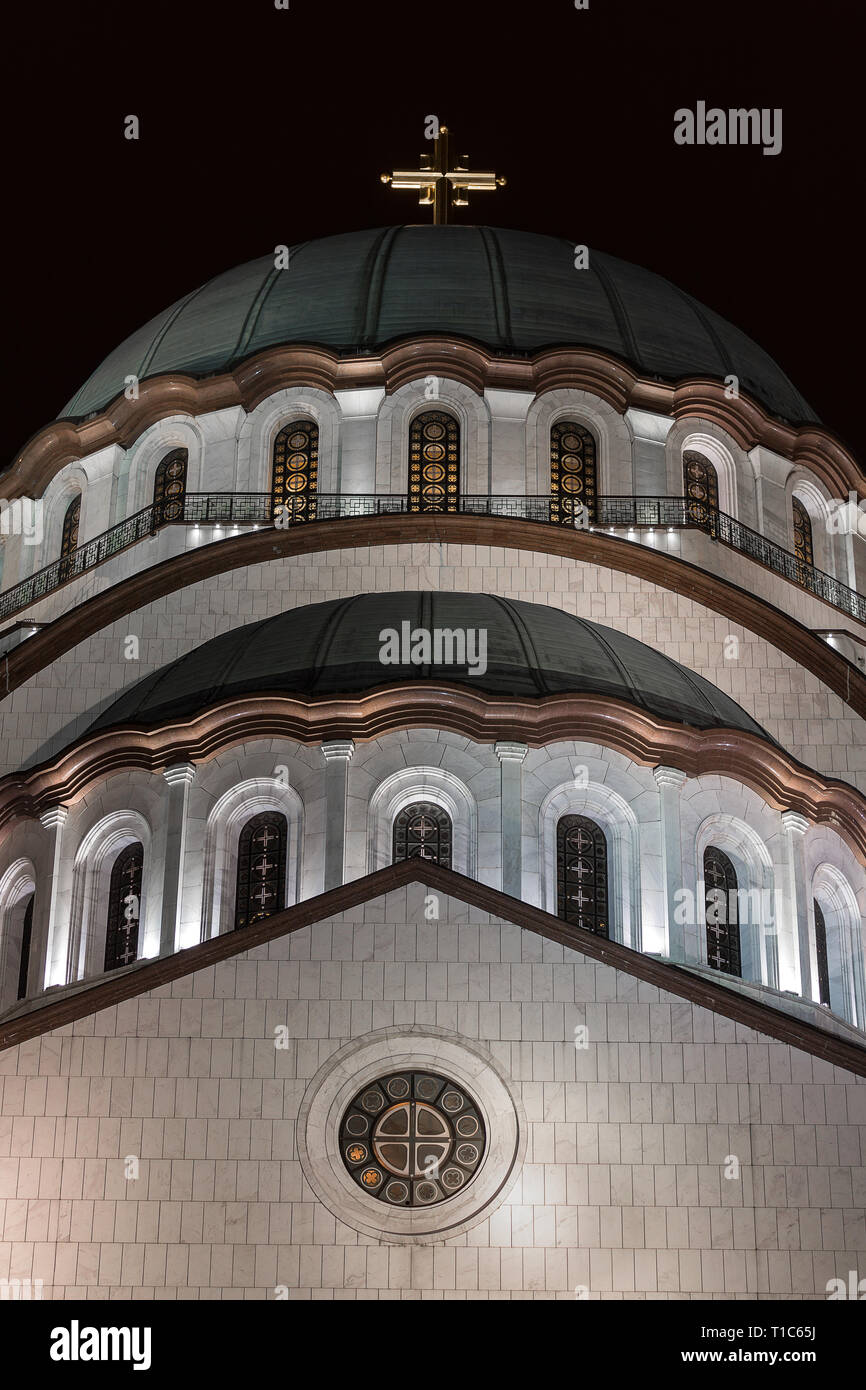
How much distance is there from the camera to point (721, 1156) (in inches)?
827

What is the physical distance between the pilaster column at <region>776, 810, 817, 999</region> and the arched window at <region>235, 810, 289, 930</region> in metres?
5.82

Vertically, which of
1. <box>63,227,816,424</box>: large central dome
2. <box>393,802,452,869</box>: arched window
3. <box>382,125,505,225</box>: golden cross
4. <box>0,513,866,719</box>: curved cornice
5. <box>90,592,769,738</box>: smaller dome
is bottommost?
<box>393,802,452,869</box>: arched window

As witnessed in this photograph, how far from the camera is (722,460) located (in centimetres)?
3391

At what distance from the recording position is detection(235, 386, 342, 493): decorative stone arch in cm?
3275

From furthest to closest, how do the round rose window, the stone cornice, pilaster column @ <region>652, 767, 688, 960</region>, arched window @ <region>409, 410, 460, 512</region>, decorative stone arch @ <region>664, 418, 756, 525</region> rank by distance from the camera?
decorative stone arch @ <region>664, 418, 756, 525</region>, arched window @ <region>409, 410, 460, 512</region>, pilaster column @ <region>652, 767, 688, 960</region>, the stone cornice, the round rose window

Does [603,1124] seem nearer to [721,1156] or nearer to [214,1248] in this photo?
[721,1156]

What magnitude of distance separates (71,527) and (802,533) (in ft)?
35.0

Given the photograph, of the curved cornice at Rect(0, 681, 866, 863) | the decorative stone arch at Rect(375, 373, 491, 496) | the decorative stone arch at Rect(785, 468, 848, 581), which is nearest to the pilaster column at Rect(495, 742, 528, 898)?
the curved cornice at Rect(0, 681, 866, 863)

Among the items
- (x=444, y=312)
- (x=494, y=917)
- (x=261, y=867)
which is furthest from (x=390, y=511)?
(x=494, y=917)

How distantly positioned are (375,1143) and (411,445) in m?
13.8

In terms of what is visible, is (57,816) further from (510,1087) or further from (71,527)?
(510,1087)

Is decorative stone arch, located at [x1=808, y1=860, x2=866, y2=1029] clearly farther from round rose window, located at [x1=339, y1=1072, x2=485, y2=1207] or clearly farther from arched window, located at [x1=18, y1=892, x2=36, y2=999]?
arched window, located at [x1=18, y1=892, x2=36, y2=999]

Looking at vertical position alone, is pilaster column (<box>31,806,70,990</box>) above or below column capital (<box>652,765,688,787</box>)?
below
